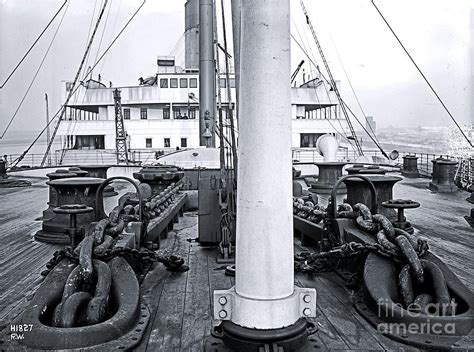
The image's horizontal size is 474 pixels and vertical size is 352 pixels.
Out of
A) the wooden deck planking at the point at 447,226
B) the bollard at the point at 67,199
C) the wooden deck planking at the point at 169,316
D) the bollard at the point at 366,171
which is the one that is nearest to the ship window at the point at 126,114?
the wooden deck planking at the point at 447,226

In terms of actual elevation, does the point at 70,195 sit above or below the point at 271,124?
below

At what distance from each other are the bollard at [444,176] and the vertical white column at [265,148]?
26.1 ft

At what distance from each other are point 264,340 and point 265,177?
2.09 ft

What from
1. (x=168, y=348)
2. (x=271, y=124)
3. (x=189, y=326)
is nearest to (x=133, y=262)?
(x=189, y=326)

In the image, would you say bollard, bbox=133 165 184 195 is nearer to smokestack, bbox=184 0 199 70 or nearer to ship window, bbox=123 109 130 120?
smokestack, bbox=184 0 199 70

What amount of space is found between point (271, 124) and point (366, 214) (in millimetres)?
1600

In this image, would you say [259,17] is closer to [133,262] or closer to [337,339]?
[337,339]

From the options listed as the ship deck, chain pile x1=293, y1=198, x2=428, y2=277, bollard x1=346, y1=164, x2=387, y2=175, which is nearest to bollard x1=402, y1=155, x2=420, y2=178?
bollard x1=346, y1=164, x2=387, y2=175

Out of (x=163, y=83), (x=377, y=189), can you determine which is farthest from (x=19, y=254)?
(x=163, y=83)

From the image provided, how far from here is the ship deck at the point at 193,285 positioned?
2324 millimetres

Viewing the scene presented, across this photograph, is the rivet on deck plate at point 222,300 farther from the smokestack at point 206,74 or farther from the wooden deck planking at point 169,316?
the smokestack at point 206,74

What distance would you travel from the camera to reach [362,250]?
2.85 m

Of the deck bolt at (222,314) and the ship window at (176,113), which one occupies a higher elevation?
the ship window at (176,113)

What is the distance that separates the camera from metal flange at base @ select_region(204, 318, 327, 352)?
2.00m
